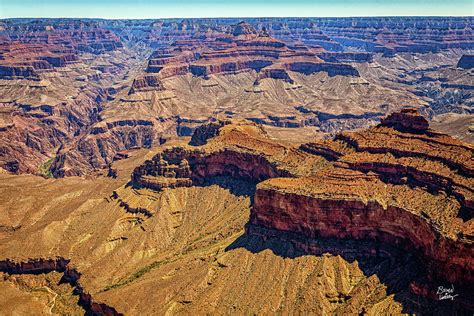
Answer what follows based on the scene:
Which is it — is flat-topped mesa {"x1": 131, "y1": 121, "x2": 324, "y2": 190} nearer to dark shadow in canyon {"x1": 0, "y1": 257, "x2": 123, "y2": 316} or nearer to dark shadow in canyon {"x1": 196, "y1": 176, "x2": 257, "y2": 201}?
dark shadow in canyon {"x1": 196, "y1": 176, "x2": 257, "y2": 201}

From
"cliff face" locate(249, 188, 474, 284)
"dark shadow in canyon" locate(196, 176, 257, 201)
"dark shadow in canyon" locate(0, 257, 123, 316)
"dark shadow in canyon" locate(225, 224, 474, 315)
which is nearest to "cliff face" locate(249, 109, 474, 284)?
"cliff face" locate(249, 188, 474, 284)

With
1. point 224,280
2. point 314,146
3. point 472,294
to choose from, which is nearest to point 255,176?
point 314,146

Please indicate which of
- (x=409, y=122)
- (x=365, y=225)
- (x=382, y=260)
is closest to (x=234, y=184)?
(x=365, y=225)

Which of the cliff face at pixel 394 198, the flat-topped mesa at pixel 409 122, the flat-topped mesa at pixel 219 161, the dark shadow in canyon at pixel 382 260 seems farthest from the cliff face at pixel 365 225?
the flat-topped mesa at pixel 409 122

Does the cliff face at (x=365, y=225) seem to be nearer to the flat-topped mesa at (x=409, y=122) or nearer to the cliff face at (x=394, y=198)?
the cliff face at (x=394, y=198)

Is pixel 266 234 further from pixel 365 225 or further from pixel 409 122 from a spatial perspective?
pixel 409 122
